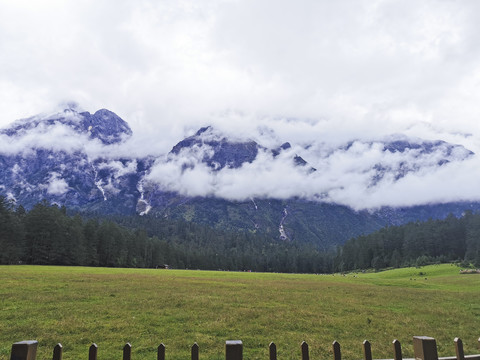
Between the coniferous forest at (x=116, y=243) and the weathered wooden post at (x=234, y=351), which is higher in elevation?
the coniferous forest at (x=116, y=243)

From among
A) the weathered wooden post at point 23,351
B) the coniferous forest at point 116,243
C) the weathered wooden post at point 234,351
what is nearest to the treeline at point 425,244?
the coniferous forest at point 116,243

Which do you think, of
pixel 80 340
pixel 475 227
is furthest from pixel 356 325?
pixel 475 227

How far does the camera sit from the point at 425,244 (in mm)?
→ 165625

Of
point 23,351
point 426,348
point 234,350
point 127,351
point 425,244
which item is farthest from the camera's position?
point 425,244

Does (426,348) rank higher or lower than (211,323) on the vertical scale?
higher

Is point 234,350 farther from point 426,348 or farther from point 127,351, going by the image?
point 426,348

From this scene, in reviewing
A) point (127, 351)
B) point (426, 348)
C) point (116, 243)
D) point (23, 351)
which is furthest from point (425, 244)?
point (23, 351)

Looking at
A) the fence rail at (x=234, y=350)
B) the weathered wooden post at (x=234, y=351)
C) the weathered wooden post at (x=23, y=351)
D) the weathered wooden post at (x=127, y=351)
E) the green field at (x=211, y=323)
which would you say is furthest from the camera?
the green field at (x=211, y=323)

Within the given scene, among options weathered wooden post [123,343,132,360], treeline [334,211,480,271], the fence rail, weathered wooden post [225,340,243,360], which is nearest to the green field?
weathered wooden post [123,343,132,360]

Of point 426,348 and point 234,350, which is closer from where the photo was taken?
point 234,350

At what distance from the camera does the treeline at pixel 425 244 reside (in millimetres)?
146625

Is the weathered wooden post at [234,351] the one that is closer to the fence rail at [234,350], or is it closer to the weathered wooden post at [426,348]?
the fence rail at [234,350]

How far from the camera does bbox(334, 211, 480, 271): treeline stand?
147 meters

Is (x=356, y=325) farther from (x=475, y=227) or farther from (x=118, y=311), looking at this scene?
(x=475, y=227)
